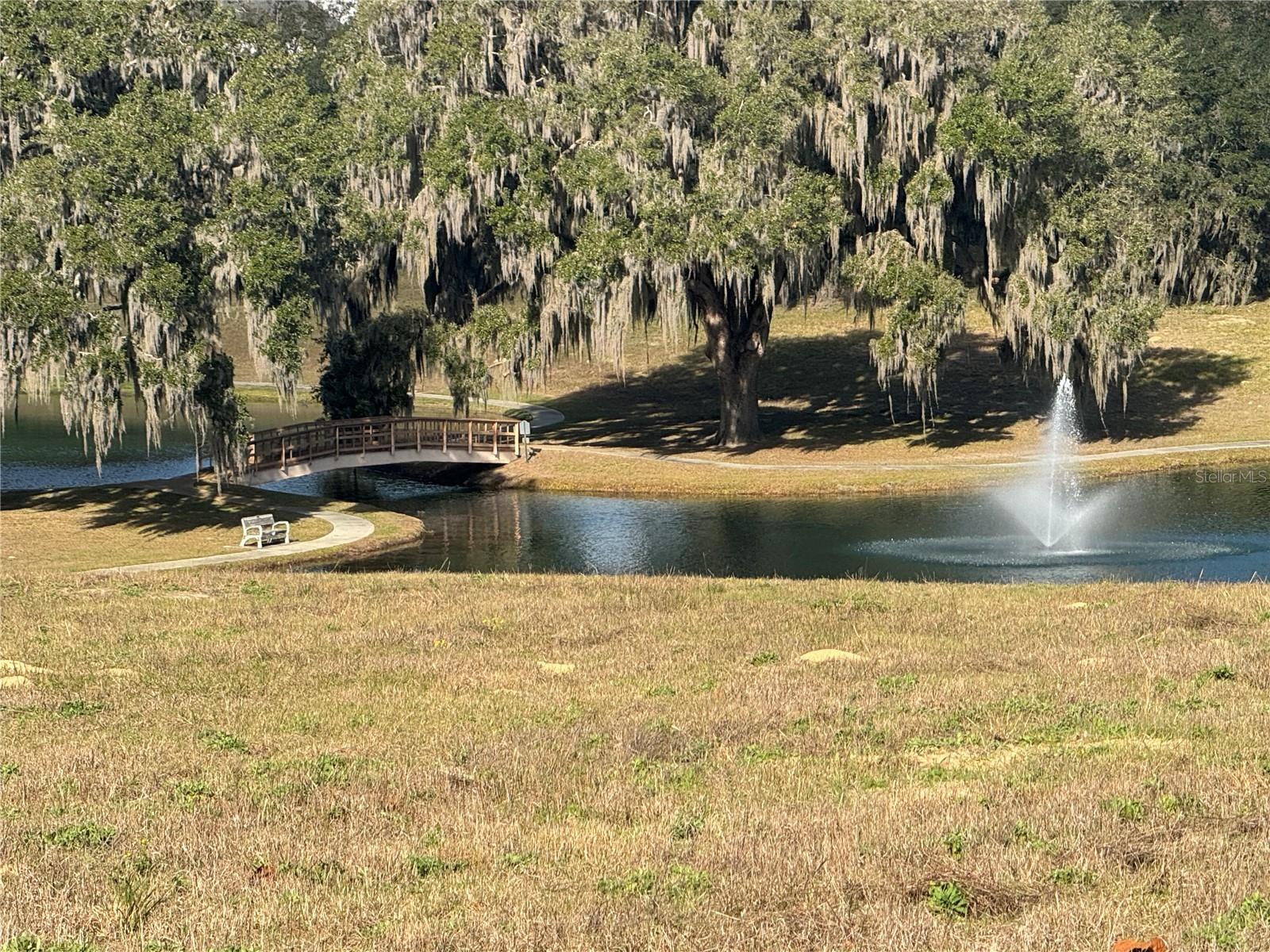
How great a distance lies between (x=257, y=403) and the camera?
8262cm

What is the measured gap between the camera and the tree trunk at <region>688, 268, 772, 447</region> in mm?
59250

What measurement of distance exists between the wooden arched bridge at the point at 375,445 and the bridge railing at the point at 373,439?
0.09ft

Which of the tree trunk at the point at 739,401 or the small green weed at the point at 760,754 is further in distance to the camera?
the tree trunk at the point at 739,401

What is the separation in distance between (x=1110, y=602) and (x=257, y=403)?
205ft

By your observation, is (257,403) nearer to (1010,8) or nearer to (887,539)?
(1010,8)

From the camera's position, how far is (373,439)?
184 feet

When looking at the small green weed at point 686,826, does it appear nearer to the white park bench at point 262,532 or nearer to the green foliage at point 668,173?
the white park bench at point 262,532

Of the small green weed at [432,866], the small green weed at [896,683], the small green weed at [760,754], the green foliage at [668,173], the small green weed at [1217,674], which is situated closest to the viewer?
the small green weed at [432,866]

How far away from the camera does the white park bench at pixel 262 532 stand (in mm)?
41750

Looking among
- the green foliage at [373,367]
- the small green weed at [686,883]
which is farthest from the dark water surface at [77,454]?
the small green weed at [686,883]

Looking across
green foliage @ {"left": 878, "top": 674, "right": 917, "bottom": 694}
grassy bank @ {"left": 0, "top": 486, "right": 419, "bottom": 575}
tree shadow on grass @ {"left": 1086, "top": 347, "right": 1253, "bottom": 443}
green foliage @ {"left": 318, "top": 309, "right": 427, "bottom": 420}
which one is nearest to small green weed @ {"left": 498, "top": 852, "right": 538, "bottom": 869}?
green foliage @ {"left": 878, "top": 674, "right": 917, "bottom": 694}

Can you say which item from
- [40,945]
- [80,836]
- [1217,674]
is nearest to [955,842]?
[40,945]

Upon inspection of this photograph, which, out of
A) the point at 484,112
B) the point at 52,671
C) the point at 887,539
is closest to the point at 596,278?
the point at 484,112

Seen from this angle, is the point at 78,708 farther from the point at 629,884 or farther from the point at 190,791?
the point at 629,884
